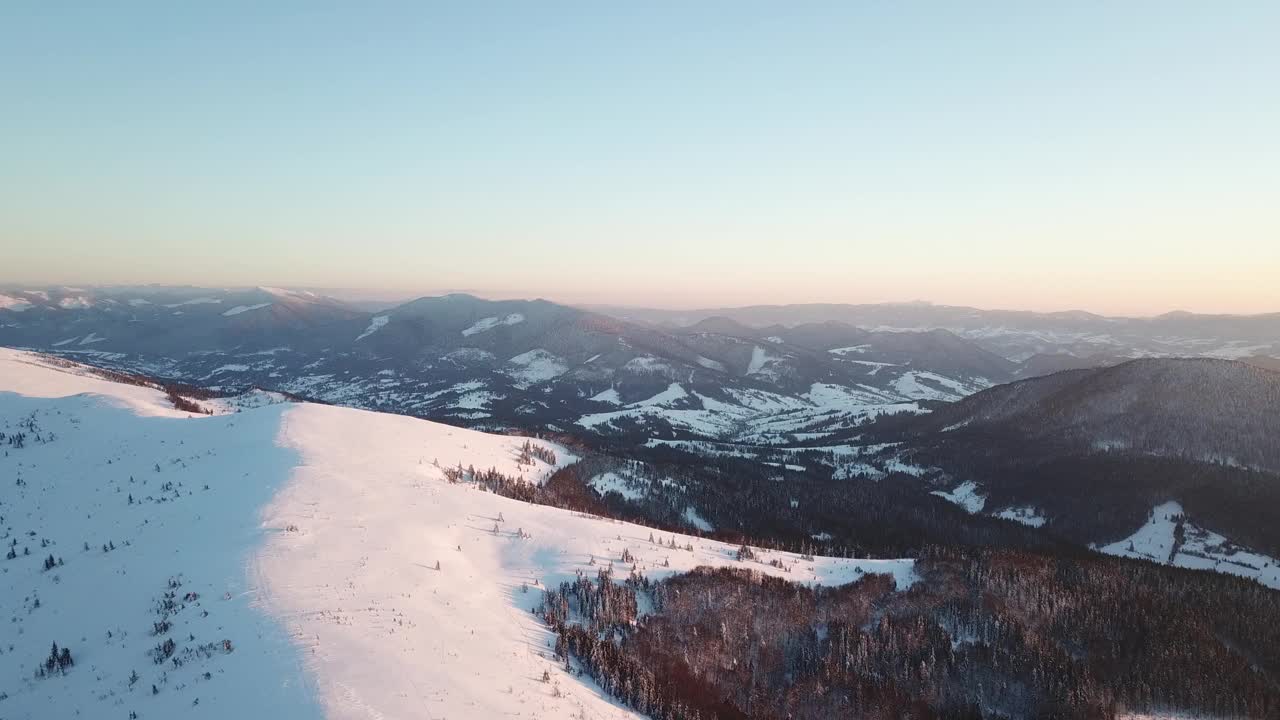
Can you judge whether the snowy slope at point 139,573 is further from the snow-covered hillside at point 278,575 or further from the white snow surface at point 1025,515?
the white snow surface at point 1025,515

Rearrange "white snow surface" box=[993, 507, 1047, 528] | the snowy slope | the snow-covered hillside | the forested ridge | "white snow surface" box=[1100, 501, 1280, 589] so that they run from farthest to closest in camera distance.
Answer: "white snow surface" box=[993, 507, 1047, 528] → "white snow surface" box=[1100, 501, 1280, 589] → the forested ridge → the snow-covered hillside → the snowy slope

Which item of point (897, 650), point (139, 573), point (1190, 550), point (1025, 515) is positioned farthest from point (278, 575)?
point (1025, 515)

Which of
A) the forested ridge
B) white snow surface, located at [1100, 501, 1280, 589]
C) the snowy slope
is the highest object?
the snowy slope

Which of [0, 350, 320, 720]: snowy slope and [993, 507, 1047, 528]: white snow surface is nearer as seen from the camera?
[0, 350, 320, 720]: snowy slope

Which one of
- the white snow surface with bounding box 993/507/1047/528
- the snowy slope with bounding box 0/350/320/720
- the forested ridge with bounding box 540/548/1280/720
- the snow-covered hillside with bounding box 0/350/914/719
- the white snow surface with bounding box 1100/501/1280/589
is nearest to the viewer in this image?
the snowy slope with bounding box 0/350/320/720

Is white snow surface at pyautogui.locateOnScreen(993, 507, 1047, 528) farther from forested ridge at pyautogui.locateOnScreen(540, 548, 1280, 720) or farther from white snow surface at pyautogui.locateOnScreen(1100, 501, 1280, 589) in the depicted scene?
forested ridge at pyautogui.locateOnScreen(540, 548, 1280, 720)

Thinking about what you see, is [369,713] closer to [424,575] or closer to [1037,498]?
[424,575]

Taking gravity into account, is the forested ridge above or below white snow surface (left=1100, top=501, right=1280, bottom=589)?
above

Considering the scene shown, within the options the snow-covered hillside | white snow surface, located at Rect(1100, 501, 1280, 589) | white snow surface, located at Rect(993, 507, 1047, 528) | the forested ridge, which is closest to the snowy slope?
the snow-covered hillside

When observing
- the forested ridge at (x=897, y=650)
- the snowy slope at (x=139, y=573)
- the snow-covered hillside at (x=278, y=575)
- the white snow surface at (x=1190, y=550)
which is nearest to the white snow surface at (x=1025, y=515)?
the white snow surface at (x=1190, y=550)

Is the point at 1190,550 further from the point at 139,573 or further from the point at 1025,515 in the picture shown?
the point at 139,573
